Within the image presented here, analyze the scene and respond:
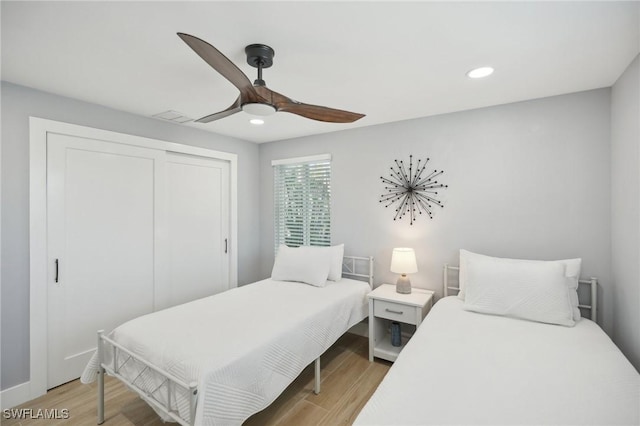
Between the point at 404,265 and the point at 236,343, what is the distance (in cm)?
172

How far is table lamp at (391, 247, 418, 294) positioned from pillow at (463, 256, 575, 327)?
1.83ft

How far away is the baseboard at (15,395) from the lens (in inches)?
85.4

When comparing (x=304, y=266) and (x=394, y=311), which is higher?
(x=304, y=266)

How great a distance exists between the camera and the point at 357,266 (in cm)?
349

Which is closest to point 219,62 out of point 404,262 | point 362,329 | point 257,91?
point 257,91

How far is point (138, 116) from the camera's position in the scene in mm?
2957

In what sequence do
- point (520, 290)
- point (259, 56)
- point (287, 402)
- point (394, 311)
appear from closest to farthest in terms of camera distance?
point (259, 56) < point (520, 290) < point (287, 402) < point (394, 311)

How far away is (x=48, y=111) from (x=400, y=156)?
10.4ft

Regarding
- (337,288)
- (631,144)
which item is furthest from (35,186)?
(631,144)

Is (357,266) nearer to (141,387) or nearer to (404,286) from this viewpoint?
(404,286)

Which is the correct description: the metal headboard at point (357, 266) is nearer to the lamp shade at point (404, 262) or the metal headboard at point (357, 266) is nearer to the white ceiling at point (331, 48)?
the lamp shade at point (404, 262)

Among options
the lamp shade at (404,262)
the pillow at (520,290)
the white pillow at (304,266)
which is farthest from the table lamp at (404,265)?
the white pillow at (304,266)

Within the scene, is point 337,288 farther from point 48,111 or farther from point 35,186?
point 48,111

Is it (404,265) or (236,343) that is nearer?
(236,343)
